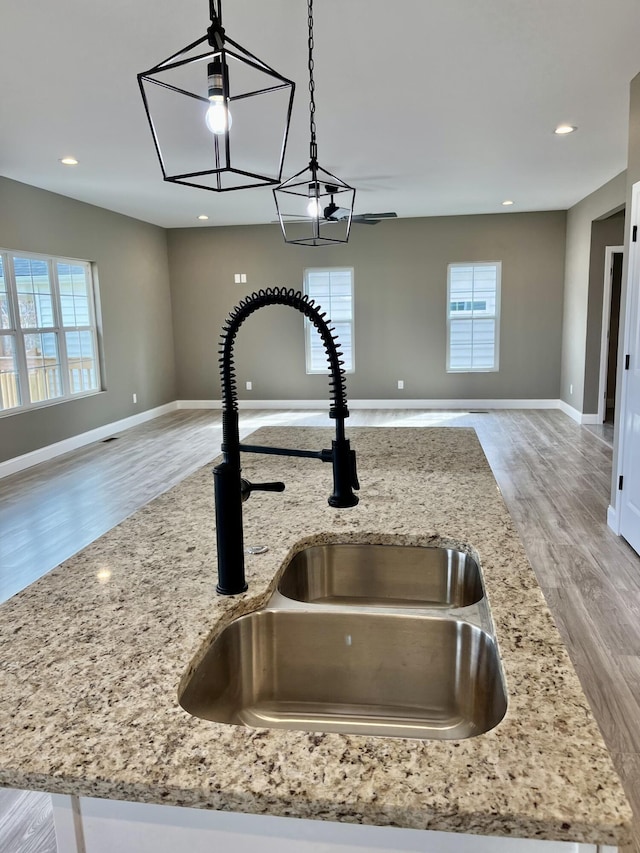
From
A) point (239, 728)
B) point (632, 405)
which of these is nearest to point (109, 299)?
point (632, 405)

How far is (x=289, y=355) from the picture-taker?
912 cm

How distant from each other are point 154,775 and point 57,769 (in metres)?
0.12

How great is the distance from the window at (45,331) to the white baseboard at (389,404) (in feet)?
7.60

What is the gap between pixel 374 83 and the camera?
3.52m

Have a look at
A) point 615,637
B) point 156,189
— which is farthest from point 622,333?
point 156,189

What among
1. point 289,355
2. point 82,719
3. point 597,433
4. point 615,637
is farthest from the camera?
point 289,355

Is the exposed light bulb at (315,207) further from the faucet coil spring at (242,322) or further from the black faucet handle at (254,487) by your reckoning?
the black faucet handle at (254,487)

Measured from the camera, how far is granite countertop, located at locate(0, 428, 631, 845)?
2.06 feet

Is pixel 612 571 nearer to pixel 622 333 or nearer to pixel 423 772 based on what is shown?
pixel 622 333

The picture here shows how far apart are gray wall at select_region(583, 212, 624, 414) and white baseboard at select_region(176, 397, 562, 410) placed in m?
1.27

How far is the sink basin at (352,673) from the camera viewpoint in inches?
40.8

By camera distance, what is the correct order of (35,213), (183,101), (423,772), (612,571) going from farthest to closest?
(35,213) → (183,101) → (612,571) → (423,772)

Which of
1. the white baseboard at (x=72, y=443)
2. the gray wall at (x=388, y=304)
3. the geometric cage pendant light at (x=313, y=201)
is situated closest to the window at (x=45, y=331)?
the white baseboard at (x=72, y=443)

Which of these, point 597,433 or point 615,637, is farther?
point 597,433
